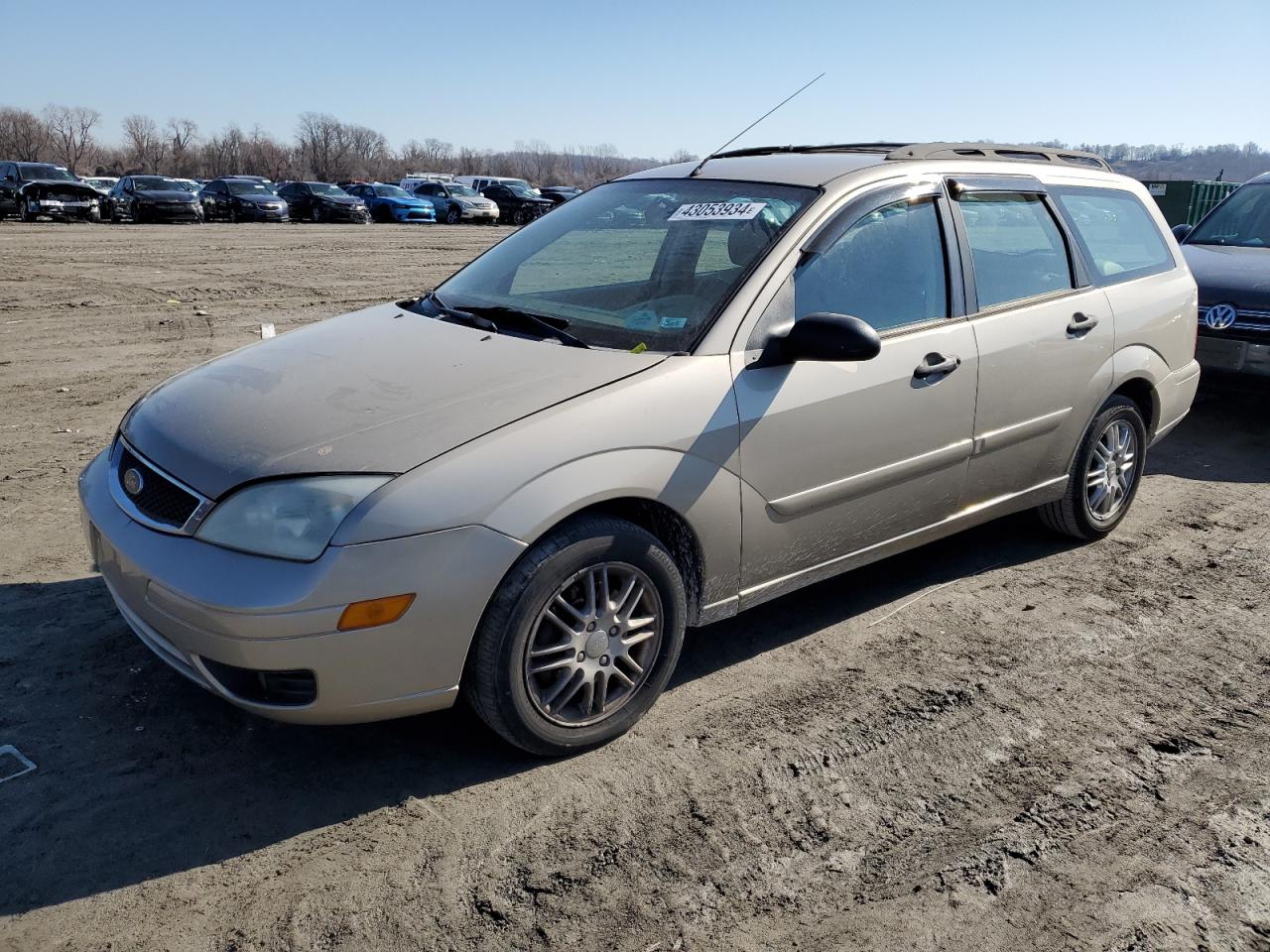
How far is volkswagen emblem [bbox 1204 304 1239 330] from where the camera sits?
7.25 m

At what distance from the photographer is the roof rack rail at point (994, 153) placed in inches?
172

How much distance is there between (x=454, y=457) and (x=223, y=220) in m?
34.2

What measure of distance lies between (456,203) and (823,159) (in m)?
34.8

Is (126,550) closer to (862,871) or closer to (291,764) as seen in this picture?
(291,764)

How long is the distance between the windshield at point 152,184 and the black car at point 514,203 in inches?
477

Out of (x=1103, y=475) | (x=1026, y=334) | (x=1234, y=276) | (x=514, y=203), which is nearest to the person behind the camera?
(x=1026, y=334)

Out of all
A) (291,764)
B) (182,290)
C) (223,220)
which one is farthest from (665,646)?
(223,220)

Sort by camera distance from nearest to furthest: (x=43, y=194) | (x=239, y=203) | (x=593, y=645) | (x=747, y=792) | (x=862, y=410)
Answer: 1. (x=747, y=792)
2. (x=593, y=645)
3. (x=862, y=410)
4. (x=43, y=194)
5. (x=239, y=203)

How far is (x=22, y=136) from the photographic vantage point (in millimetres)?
87000

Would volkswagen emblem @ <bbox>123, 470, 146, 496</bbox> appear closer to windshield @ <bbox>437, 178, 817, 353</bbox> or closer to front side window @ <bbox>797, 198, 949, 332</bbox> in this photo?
windshield @ <bbox>437, 178, 817, 353</bbox>

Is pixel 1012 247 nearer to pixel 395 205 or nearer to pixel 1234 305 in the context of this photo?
pixel 1234 305

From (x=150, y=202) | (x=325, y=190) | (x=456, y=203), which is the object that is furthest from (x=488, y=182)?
(x=150, y=202)

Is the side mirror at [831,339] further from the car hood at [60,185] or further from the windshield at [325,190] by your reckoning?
the windshield at [325,190]

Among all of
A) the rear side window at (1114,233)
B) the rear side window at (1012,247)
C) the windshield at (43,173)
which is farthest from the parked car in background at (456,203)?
the rear side window at (1012,247)
